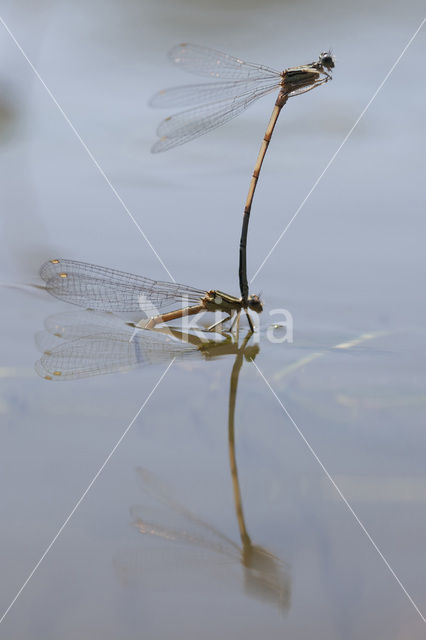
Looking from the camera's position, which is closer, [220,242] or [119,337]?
[119,337]

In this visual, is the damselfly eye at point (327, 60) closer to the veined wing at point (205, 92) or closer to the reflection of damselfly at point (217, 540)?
the veined wing at point (205, 92)

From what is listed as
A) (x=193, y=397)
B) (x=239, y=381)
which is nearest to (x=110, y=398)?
(x=193, y=397)

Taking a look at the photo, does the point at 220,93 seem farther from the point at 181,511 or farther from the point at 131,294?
the point at 181,511

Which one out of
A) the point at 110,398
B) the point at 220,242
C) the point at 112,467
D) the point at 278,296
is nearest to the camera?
the point at 112,467

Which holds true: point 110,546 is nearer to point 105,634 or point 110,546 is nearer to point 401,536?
point 105,634

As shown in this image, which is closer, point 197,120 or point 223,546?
point 223,546

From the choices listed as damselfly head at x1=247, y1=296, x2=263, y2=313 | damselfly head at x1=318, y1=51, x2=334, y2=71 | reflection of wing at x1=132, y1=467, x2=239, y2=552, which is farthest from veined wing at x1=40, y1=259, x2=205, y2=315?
reflection of wing at x1=132, y1=467, x2=239, y2=552

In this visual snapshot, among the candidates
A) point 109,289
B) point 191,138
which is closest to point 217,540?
point 109,289
